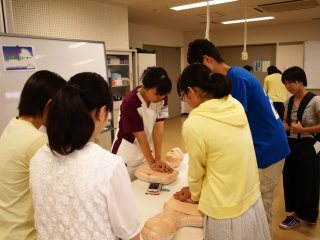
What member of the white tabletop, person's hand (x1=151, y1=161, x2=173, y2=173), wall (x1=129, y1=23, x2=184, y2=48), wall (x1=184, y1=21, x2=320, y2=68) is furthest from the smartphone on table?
wall (x1=184, y1=21, x2=320, y2=68)

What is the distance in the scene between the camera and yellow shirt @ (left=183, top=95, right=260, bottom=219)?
1108 mm

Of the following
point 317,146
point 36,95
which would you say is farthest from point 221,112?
point 317,146

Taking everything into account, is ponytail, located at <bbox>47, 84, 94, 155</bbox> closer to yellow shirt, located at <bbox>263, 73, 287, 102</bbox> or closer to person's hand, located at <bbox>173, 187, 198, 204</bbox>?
person's hand, located at <bbox>173, 187, 198, 204</bbox>

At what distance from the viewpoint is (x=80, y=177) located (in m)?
0.75

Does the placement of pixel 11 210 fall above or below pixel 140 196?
above

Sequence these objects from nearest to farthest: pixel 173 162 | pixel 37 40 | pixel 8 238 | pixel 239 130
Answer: pixel 8 238 < pixel 239 130 < pixel 173 162 < pixel 37 40

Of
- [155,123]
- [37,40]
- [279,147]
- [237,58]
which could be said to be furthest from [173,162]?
[237,58]

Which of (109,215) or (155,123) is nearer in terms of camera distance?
(109,215)

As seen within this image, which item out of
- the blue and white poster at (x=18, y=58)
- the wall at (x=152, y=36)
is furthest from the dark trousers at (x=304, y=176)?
the wall at (x=152, y=36)

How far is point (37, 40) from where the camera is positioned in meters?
2.71

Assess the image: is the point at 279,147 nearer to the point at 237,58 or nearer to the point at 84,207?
the point at 84,207

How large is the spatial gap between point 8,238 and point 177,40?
289 inches

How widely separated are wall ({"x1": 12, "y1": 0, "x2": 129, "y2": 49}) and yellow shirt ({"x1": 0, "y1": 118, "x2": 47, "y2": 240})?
Result: 8.68 ft

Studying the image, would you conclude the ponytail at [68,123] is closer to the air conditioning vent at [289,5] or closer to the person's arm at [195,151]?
the person's arm at [195,151]
